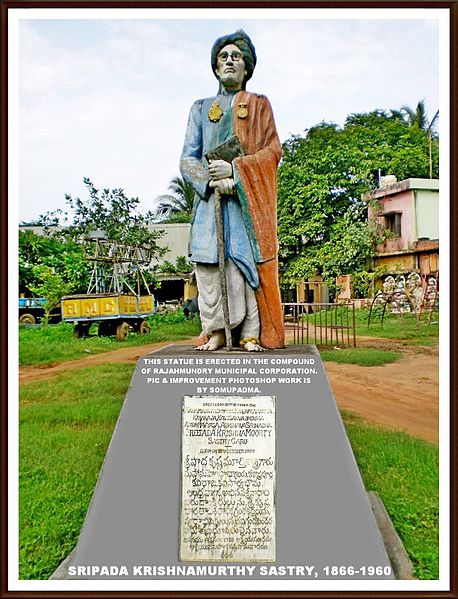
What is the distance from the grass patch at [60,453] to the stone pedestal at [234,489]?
86 cm

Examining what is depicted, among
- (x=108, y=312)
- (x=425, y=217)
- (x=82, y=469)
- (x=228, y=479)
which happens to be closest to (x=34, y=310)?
(x=108, y=312)

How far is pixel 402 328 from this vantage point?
402 inches

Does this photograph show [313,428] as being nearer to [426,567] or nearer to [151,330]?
[426,567]

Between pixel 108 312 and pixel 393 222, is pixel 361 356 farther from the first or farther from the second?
pixel 393 222

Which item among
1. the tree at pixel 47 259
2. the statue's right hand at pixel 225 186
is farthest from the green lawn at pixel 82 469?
the statue's right hand at pixel 225 186

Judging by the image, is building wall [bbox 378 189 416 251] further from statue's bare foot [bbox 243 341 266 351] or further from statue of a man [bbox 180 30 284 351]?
statue's bare foot [bbox 243 341 266 351]

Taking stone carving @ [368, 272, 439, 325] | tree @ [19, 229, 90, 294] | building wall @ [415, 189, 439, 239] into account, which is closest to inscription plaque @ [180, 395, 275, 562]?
tree @ [19, 229, 90, 294]

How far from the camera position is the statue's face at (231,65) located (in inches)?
166

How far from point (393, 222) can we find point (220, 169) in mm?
8946

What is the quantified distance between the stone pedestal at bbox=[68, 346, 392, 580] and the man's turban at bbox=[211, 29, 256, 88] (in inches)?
88.6

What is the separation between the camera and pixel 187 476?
3.29 metres

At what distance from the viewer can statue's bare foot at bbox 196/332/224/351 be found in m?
4.07

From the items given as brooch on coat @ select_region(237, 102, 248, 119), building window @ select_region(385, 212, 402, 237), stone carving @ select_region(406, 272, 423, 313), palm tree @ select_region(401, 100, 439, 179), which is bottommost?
stone carving @ select_region(406, 272, 423, 313)

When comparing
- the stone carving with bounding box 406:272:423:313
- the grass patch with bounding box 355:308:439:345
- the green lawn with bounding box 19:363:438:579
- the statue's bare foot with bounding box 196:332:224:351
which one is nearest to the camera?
the green lawn with bounding box 19:363:438:579
